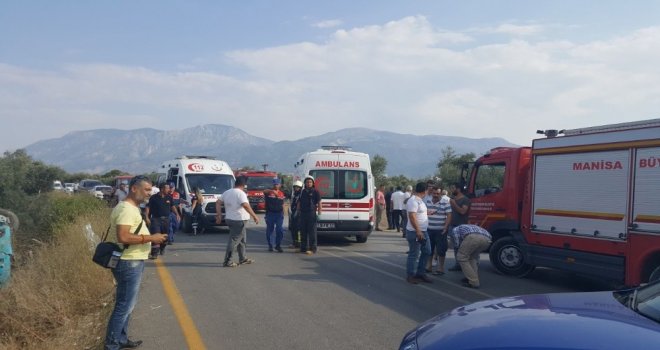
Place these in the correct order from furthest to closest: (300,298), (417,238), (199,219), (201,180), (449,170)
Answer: (449,170)
(201,180)
(199,219)
(417,238)
(300,298)

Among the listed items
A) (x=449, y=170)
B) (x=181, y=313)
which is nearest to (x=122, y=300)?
(x=181, y=313)

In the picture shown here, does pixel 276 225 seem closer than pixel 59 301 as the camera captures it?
No

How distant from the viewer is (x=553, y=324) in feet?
9.80

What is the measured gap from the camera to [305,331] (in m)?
6.18

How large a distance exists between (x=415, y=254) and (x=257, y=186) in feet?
67.5

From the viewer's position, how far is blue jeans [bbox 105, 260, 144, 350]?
5.34m

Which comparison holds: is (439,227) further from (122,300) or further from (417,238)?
(122,300)

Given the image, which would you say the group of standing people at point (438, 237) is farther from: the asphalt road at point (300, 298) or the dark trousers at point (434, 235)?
the asphalt road at point (300, 298)

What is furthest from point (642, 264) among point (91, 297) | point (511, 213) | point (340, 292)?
point (91, 297)

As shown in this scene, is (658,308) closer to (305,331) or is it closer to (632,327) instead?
(632,327)

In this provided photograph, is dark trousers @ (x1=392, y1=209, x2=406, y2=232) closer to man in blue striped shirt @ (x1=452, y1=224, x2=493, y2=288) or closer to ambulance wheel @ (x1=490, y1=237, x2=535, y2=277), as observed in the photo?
ambulance wheel @ (x1=490, y1=237, x2=535, y2=277)

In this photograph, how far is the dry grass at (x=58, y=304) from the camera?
20.0 feet

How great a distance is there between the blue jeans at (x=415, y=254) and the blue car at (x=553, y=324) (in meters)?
5.41

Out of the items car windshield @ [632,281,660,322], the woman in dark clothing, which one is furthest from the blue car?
the woman in dark clothing
